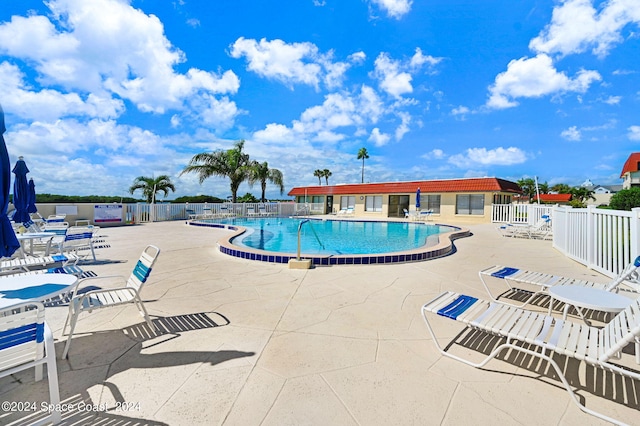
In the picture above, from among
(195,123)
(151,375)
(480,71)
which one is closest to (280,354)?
(151,375)

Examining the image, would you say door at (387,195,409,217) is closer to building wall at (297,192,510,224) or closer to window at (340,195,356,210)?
building wall at (297,192,510,224)

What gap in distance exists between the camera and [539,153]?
107ft

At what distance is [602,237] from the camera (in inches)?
213

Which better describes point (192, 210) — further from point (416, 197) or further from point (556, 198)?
point (556, 198)

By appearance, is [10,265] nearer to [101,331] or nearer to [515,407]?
Result: [101,331]

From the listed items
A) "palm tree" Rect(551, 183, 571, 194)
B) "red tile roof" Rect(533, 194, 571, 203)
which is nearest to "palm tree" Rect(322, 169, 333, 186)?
"red tile roof" Rect(533, 194, 571, 203)

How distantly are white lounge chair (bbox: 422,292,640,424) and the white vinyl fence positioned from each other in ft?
10.2

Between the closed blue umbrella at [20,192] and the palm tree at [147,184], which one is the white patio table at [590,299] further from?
the palm tree at [147,184]

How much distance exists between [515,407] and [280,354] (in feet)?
5.70

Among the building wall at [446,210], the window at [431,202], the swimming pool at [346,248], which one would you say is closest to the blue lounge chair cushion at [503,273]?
the swimming pool at [346,248]

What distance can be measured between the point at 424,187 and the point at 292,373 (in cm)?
2110

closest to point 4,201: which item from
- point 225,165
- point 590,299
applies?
point 590,299

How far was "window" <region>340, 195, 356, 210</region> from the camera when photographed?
85.9 ft

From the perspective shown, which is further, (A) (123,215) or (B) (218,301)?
(A) (123,215)
